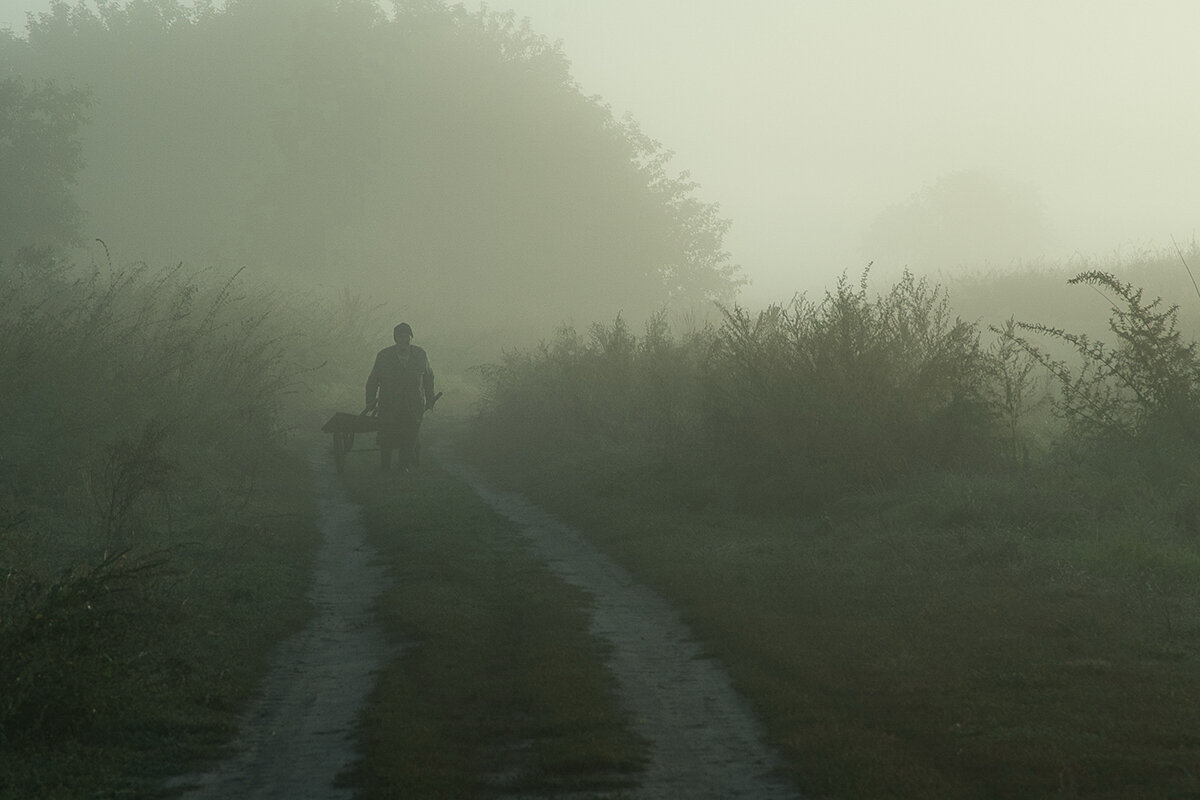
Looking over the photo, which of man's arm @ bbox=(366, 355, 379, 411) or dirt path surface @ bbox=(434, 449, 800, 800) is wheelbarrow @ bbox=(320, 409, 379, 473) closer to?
man's arm @ bbox=(366, 355, 379, 411)

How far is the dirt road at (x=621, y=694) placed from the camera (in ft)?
18.4

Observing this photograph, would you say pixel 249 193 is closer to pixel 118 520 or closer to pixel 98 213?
pixel 98 213

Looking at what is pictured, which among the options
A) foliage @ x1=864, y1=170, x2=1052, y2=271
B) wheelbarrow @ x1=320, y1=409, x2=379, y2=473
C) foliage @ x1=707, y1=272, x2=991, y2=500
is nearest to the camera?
foliage @ x1=707, y1=272, x2=991, y2=500

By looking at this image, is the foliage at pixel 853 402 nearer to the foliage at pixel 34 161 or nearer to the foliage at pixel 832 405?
the foliage at pixel 832 405

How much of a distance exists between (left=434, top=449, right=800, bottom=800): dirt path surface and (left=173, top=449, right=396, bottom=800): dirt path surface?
5.22ft

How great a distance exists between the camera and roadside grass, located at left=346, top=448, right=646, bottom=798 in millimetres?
5617

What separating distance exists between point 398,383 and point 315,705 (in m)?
13.2

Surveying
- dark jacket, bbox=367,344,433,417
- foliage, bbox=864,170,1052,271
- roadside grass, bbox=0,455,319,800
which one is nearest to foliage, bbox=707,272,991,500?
dark jacket, bbox=367,344,433,417

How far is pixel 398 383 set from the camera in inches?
783

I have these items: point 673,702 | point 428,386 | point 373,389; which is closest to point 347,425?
point 373,389

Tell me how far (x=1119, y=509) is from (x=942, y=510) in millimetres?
1647

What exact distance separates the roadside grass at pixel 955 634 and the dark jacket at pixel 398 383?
6.91m

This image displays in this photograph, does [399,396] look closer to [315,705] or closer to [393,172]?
[315,705]

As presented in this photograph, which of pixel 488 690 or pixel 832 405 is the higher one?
pixel 832 405
